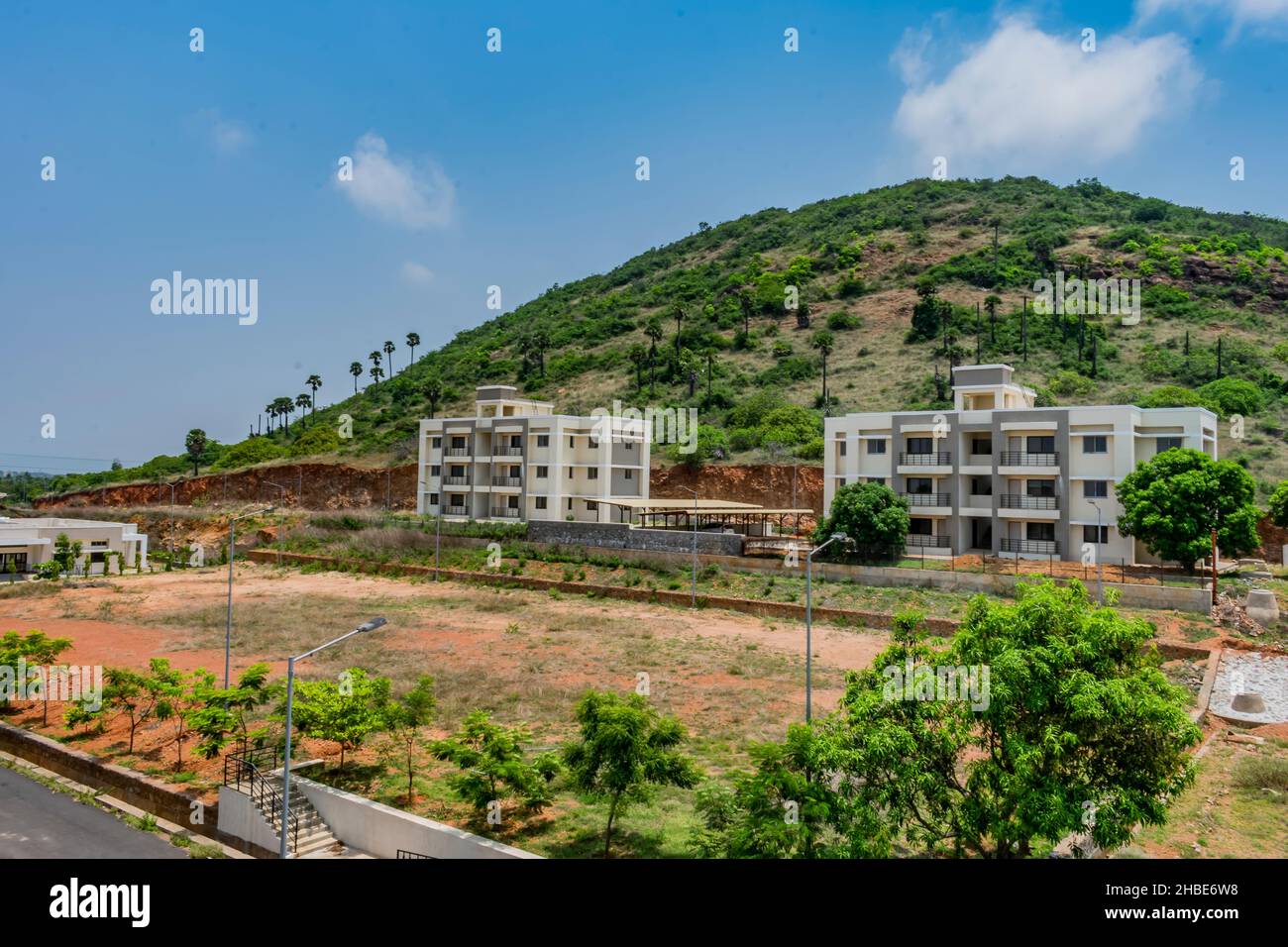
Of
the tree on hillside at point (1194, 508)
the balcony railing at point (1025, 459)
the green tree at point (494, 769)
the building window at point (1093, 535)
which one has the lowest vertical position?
the green tree at point (494, 769)

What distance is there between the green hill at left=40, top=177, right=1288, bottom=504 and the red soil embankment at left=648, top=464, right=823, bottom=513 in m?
3.55

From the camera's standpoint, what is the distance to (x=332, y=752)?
74.0ft

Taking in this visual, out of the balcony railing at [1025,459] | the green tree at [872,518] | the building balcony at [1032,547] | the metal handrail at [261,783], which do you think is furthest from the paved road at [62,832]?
the balcony railing at [1025,459]

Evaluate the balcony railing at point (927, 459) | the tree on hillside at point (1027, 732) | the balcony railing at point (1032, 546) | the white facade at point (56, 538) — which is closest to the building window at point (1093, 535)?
the balcony railing at point (1032, 546)

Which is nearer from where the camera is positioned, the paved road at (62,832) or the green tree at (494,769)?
the green tree at (494,769)

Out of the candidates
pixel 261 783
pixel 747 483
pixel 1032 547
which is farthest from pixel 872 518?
pixel 261 783

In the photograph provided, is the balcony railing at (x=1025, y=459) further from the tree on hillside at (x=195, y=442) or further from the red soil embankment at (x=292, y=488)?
the tree on hillside at (x=195, y=442)

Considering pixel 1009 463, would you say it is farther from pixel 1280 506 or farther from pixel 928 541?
pixel 1280 506

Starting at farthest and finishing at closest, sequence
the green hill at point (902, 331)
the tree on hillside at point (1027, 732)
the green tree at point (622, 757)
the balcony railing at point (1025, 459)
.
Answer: the green hill at point (902, 331)
the balcony railing at point (1025, 459)
the green tree at point (622, 757)
the tree on hillside at point (1027, 732)

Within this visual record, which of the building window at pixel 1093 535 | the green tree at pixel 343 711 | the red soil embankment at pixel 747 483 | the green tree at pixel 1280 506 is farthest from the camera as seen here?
the red soil embankment at pixel 747 483

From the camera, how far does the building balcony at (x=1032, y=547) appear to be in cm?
4469

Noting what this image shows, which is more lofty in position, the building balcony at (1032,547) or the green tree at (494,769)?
the building balcony at (1032,547)

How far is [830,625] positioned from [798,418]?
120ft
